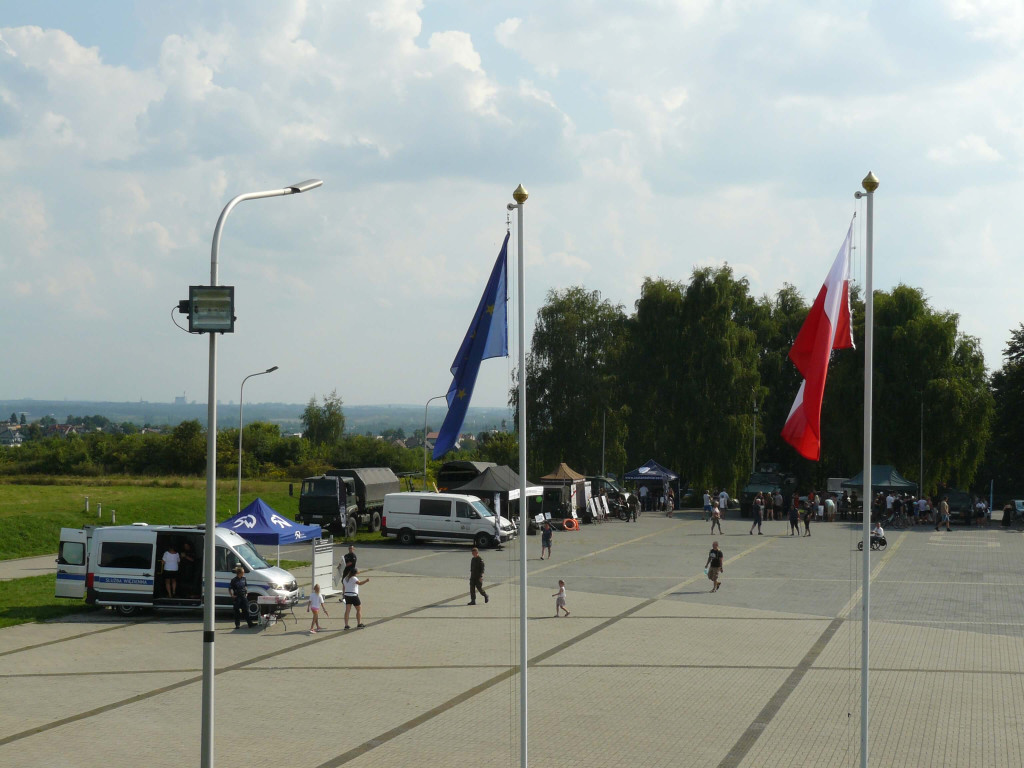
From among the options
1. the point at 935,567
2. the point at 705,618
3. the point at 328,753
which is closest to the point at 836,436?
the point at 935,567

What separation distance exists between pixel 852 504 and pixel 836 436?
7405 mm

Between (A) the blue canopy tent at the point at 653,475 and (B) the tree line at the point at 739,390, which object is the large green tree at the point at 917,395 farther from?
(A) the blue canopy tent at the point at 653,475

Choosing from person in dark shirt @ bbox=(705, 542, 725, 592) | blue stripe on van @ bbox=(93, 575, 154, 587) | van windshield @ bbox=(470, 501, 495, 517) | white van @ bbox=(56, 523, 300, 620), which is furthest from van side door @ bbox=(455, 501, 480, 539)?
blue stripe on van @ bbox=(93, 575, 154, 587)

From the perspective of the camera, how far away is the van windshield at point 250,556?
2338cm

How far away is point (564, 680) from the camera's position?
1689cm

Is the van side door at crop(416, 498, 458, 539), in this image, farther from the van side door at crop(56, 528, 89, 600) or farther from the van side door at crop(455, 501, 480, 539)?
the van side door at crop(56, 528, 89, 600)

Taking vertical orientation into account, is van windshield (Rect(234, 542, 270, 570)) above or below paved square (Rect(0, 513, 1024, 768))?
above

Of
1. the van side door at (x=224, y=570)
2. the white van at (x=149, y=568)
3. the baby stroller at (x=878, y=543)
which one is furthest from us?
the baby stroller at (x=878, y=543)

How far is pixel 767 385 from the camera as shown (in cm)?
6425

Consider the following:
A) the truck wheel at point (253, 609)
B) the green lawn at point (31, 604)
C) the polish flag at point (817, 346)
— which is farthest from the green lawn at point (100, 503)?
the polish flag at point (817, 346)

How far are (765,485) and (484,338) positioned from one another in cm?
4320

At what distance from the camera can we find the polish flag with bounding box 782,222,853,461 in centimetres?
1188

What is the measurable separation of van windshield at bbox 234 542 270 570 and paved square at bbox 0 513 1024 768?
142cm

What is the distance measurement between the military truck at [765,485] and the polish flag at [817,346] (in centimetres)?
3616
